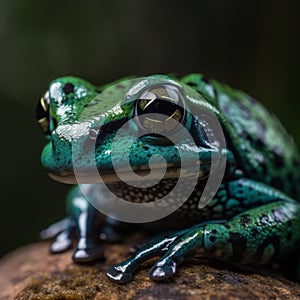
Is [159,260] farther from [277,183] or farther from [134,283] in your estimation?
[277,183]

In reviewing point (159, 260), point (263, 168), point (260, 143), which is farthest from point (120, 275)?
point (260, 143)

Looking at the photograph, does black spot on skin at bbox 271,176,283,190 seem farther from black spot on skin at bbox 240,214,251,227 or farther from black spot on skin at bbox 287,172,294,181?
black spot on skin at bbox 240,214,251,227

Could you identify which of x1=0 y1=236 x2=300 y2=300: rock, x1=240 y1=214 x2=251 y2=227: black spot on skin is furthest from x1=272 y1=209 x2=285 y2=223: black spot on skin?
x1=0 y1=236 x2=300 y2=300: rock

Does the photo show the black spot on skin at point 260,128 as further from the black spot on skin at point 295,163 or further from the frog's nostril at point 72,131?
the frog's nostril at point 72,131

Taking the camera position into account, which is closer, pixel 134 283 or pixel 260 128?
pixel 134 283

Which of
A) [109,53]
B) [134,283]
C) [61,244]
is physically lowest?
[61,244]

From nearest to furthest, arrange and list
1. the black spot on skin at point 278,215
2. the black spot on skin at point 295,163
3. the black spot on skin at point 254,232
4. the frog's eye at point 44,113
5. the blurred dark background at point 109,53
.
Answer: the black spot on skin at point 254,232 < the black spot on skin at point 278,215 < the frog's eye at point 44,113 < the black spot on skin at point 295,163 < the blurred dark background at point 109,53

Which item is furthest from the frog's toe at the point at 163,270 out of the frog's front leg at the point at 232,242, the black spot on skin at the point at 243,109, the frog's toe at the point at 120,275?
the black spot on skin at the point at 243,109
